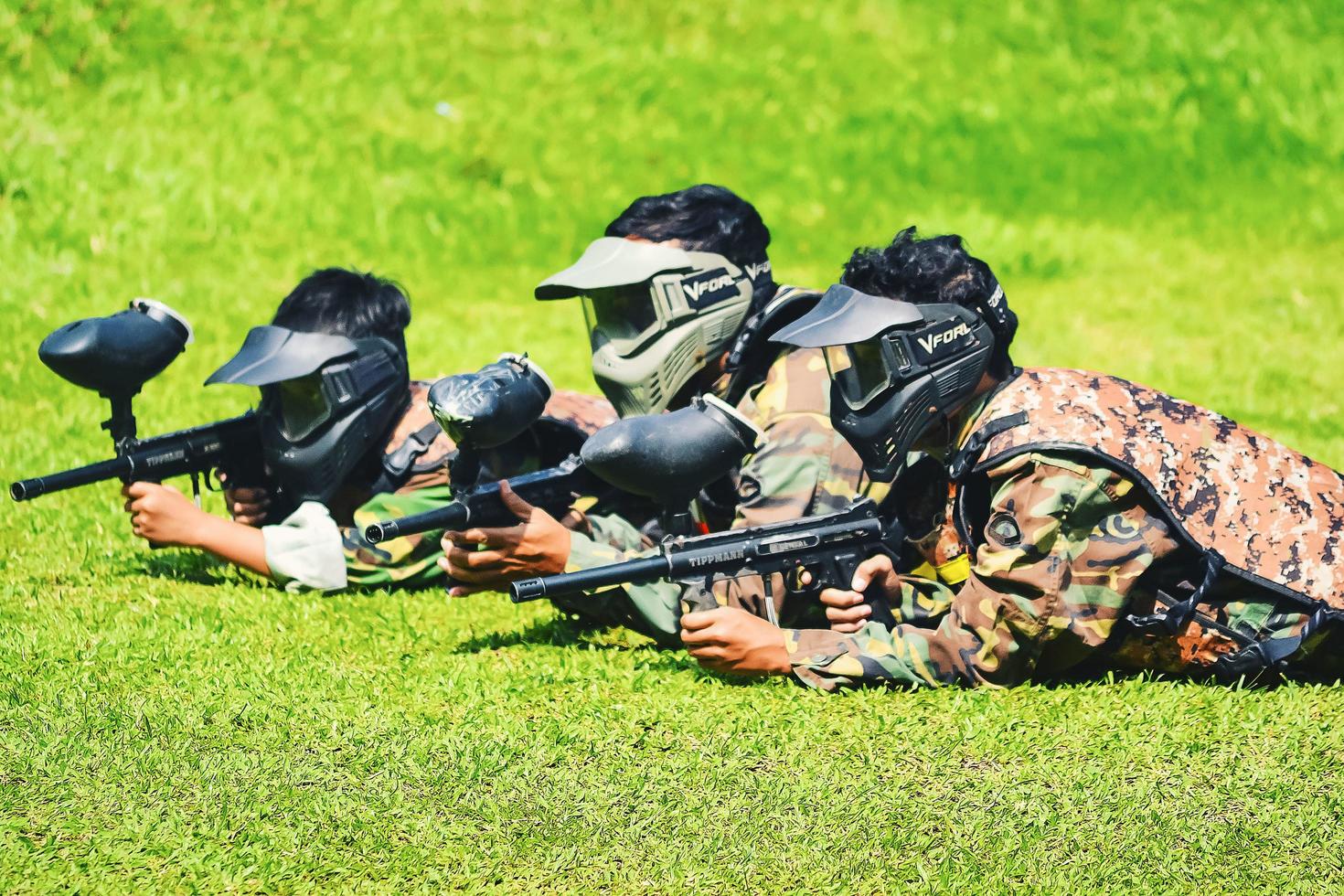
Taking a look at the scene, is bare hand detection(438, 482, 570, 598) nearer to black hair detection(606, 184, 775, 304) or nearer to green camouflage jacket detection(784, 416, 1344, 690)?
green camouflage jacket detection(784, 416, 1344, 690)

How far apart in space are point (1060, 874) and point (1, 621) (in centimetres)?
419

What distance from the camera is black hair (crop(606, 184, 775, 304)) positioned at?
19.5 ft

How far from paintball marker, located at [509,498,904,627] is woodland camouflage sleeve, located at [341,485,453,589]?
4.29 feet

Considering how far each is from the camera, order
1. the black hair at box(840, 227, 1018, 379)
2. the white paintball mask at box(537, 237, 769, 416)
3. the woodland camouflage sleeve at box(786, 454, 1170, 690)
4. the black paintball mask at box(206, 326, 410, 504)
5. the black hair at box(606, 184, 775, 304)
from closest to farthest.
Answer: the woodland camouflage sleeve at box(786, 454, 1170, 690) → the black hair at box(840, 227, 1018, 379) → the white paintball mask at box(537, 237, 769, 416) → the black hair at box(606, 184, 775, 304) → the black paintball mask at box(206, 326, 410, 504)

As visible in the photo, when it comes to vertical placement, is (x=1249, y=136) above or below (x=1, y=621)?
above

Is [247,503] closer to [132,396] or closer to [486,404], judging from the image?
[132,396]

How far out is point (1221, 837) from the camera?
14.0ft

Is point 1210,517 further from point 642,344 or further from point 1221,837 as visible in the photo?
point 642,344

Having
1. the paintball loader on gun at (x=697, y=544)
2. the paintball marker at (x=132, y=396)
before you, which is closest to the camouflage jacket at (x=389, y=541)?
the paintball marker at (x=132, y=396)

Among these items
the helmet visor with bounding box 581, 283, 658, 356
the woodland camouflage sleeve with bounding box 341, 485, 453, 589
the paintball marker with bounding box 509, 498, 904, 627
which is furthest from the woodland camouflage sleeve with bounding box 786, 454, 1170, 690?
the woodland camouflage sleeve with bounding box 341, 485, 453, 589

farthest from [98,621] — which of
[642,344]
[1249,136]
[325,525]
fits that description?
[1249,136]

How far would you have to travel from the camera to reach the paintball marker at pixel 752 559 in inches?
198

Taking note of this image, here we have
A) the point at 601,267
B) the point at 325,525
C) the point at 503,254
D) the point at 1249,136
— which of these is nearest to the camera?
the point at 601,267

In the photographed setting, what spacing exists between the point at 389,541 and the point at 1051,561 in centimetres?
281
